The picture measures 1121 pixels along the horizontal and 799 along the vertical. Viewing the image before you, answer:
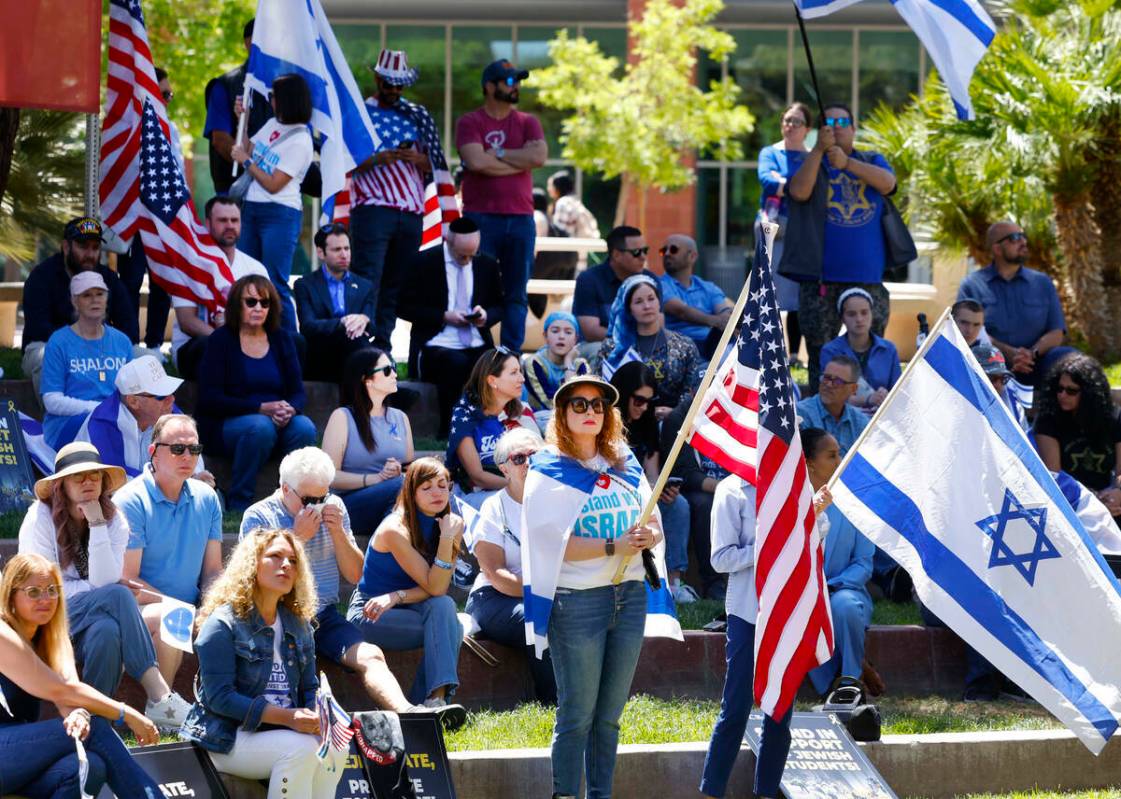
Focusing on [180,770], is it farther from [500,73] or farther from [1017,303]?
[1017,303]

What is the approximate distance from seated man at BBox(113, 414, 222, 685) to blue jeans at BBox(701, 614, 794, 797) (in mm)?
2592

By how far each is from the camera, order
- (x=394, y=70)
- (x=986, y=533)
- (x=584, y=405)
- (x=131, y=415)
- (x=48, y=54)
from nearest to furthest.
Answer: (x=584, y=405) → (x=986, y=533) → (x=131, y=415) → (x=48, y=54) → (x=394, y=70)

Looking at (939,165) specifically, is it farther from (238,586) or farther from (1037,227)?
(238,586)

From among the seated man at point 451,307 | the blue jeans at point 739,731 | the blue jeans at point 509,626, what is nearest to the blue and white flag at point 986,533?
the blue jeans at point 739,731

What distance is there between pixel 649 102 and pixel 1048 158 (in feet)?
40.0

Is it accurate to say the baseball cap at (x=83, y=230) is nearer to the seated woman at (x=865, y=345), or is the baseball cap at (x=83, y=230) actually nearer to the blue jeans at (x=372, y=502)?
the blue jeans at (x=372, y=502)

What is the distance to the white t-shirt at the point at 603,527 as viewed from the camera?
26.5 feet

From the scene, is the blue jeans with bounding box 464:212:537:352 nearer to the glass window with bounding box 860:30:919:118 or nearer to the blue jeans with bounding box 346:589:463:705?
the blue jeans with bounding box 346:589:463:705

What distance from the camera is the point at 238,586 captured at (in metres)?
8.01

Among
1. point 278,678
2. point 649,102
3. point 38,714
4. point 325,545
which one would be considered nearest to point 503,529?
point 325,545

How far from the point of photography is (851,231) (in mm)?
13680

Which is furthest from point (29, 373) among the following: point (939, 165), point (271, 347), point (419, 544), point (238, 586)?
point (939, 165)

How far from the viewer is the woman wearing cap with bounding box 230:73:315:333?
13.1m

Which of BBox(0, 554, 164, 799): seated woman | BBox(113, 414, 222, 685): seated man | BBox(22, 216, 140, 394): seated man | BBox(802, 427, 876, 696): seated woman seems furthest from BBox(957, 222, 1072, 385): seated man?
BBox(0, 554, 164, 799): seated woman
